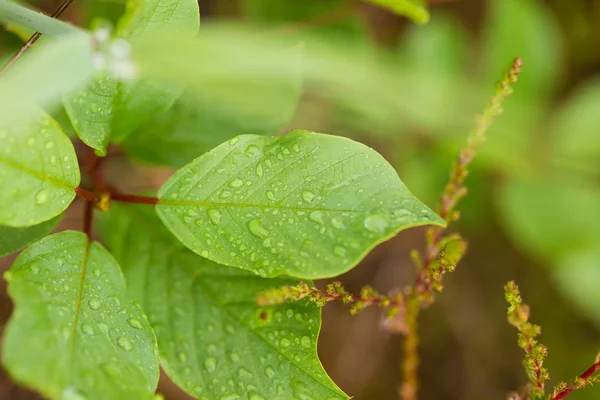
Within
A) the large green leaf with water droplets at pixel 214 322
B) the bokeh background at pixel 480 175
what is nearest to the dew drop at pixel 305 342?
the large green leaf with water droplets at pixel 214 322

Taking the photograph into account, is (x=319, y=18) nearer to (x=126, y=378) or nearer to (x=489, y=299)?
(x=489, y=299)

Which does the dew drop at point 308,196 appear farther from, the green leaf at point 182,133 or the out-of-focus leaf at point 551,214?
the out-of-focus leaf at point 551,214

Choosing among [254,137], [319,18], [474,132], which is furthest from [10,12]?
[319,18]

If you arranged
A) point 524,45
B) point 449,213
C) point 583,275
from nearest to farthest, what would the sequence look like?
point 449,213
point 583,275
point 524,45

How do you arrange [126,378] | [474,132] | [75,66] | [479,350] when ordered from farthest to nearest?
1. [479,350]
2. [474,132]
3. [126,378]
4. [75,66]

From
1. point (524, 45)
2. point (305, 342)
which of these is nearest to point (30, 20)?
point (305, 342)

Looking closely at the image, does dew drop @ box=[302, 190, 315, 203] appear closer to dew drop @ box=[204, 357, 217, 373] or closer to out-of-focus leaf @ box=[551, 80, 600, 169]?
dew drop @ box=[204, 357, 217, 373]

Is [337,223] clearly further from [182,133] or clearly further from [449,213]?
[182,133]
